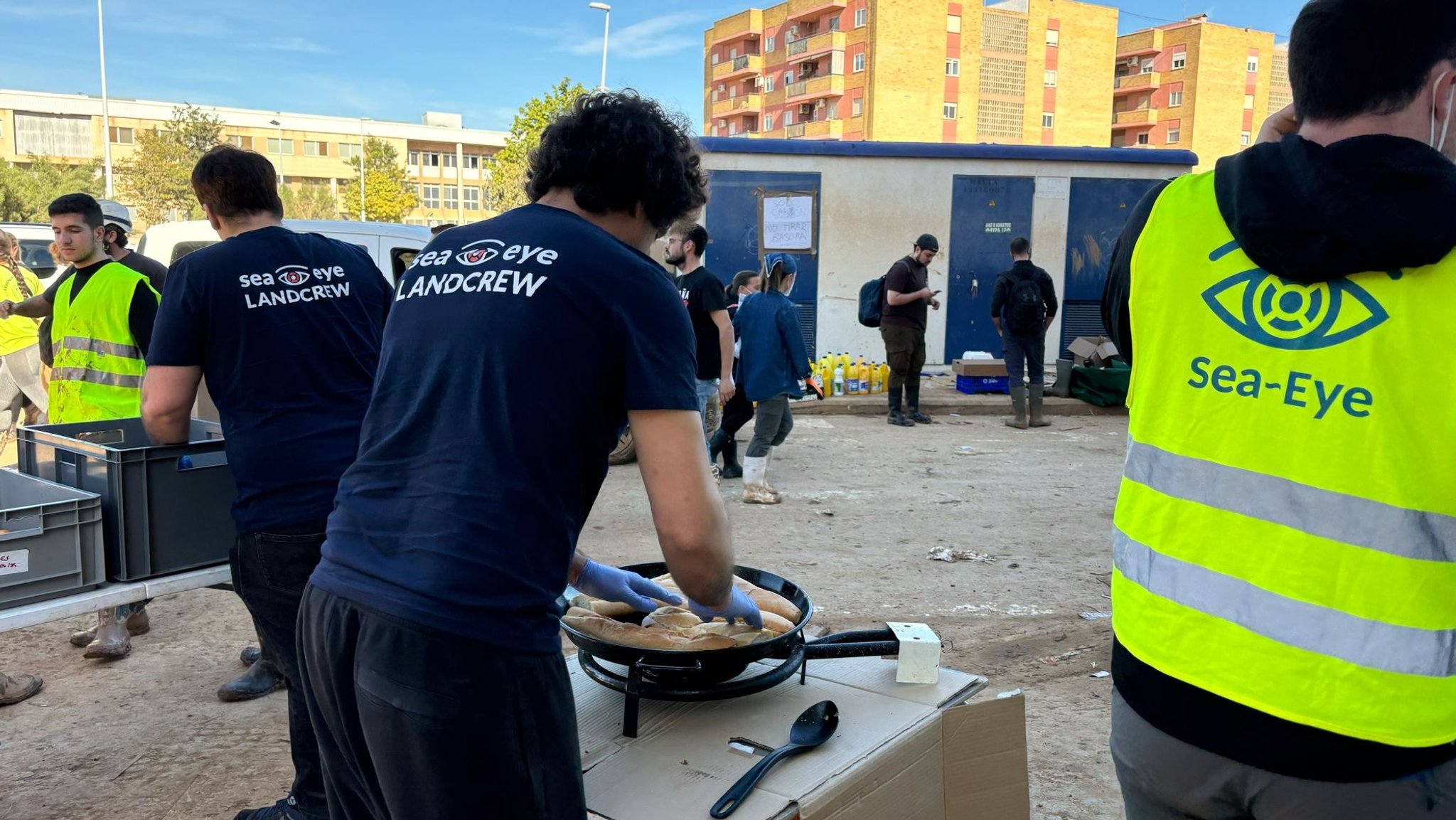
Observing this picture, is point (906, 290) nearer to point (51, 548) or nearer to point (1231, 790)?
point (51, 548)

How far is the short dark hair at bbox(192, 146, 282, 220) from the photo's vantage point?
296 cm

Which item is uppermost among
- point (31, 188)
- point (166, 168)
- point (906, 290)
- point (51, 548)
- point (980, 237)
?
point (166, 168)

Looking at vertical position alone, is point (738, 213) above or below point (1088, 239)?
above

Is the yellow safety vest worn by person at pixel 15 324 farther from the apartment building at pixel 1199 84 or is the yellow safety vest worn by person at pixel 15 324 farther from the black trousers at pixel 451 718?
the apartment building at pixel 1199 84

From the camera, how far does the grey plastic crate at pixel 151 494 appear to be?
2.92m

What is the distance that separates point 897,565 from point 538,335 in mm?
4843

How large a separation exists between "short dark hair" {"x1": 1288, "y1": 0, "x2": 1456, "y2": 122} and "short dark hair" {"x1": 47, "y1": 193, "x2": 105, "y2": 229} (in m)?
4.85

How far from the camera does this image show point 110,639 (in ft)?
15.2

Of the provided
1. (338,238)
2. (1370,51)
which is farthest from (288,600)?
(338,238)

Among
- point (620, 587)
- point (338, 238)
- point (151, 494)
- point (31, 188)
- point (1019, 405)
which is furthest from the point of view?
point (31, 188)

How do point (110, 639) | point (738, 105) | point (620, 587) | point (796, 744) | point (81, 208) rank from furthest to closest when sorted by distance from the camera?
point (738, 105) < point (110, 639) < point (81, 208) < point (620, 587) < point (796, 744)

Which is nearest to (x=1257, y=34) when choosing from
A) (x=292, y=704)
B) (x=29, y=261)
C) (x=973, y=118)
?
(x=973, y=118)

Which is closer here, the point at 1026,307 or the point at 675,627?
the point at 675,627

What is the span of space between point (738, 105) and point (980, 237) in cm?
7319
